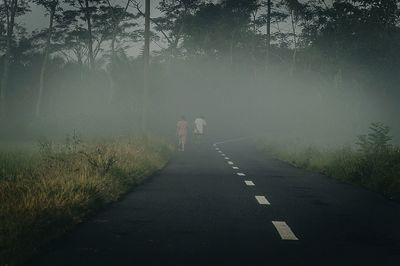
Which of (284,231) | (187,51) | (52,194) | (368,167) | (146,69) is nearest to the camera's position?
(284,231)

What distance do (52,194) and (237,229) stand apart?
10.4 feet

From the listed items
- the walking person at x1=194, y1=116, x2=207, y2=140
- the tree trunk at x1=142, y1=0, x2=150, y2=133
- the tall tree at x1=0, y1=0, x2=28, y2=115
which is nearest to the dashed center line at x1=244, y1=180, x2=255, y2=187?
the tree trunk at x1=142, y1=0, x2=150, y2=133

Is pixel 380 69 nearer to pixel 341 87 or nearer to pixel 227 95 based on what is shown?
pixel 341 87

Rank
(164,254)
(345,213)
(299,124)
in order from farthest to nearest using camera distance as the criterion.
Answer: (299,124) < (345,213) < (164,254)

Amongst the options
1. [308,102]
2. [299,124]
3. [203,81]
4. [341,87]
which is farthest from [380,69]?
[203,81]

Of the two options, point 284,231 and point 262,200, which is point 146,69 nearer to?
point 262,200

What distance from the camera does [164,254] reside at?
5734 mm

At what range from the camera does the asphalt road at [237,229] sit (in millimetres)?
5660

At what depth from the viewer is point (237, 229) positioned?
23.9ft

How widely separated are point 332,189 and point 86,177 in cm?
584

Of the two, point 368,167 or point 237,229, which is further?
point 368,167

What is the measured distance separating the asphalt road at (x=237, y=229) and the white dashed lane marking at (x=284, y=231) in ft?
0.05

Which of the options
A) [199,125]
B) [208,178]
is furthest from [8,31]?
[208,178]

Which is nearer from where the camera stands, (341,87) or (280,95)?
(341,87)
